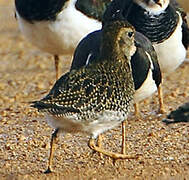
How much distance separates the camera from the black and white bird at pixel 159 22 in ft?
21.7

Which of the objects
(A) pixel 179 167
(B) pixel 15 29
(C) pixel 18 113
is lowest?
(B) pixel 15 29

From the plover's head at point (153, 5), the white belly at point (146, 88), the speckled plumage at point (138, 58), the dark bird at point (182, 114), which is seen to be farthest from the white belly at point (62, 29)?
the dark bird at point (182, 114)

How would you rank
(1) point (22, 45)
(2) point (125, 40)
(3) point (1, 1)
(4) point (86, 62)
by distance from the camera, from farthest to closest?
(3) point (1, 1) < (1) point (22, 45) < (4) point (86, 62) < (2) point (125, 40)

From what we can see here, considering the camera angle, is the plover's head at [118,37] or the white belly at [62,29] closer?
the plover's head at [118,37]

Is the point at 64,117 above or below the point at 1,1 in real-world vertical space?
above

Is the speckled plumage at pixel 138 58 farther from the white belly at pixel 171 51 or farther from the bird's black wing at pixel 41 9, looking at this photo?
the bird's black wing at pixel 41 9

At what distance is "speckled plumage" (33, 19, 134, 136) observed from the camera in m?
4.91

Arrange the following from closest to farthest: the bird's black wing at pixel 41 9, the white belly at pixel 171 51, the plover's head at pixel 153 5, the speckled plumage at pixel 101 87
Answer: the speckled plumage at pixel 101 87
the plover's head at pixel 153 5
the white belly at pixel 171 51
the bird's black wing at pixel 41 9

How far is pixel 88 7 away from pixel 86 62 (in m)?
1.97

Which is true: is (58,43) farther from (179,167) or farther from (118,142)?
(179,167)

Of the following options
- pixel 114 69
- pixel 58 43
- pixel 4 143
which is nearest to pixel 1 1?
pixel 58 43

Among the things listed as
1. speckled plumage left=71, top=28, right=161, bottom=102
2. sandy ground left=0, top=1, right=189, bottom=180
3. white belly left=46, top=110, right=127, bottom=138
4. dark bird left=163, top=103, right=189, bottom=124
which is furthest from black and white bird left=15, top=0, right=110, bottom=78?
white belly left=46, top=110, right=127, bottom=138

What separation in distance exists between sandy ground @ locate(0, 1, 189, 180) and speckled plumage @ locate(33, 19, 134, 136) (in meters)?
0.49

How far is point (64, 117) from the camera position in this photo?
4.89 meters
